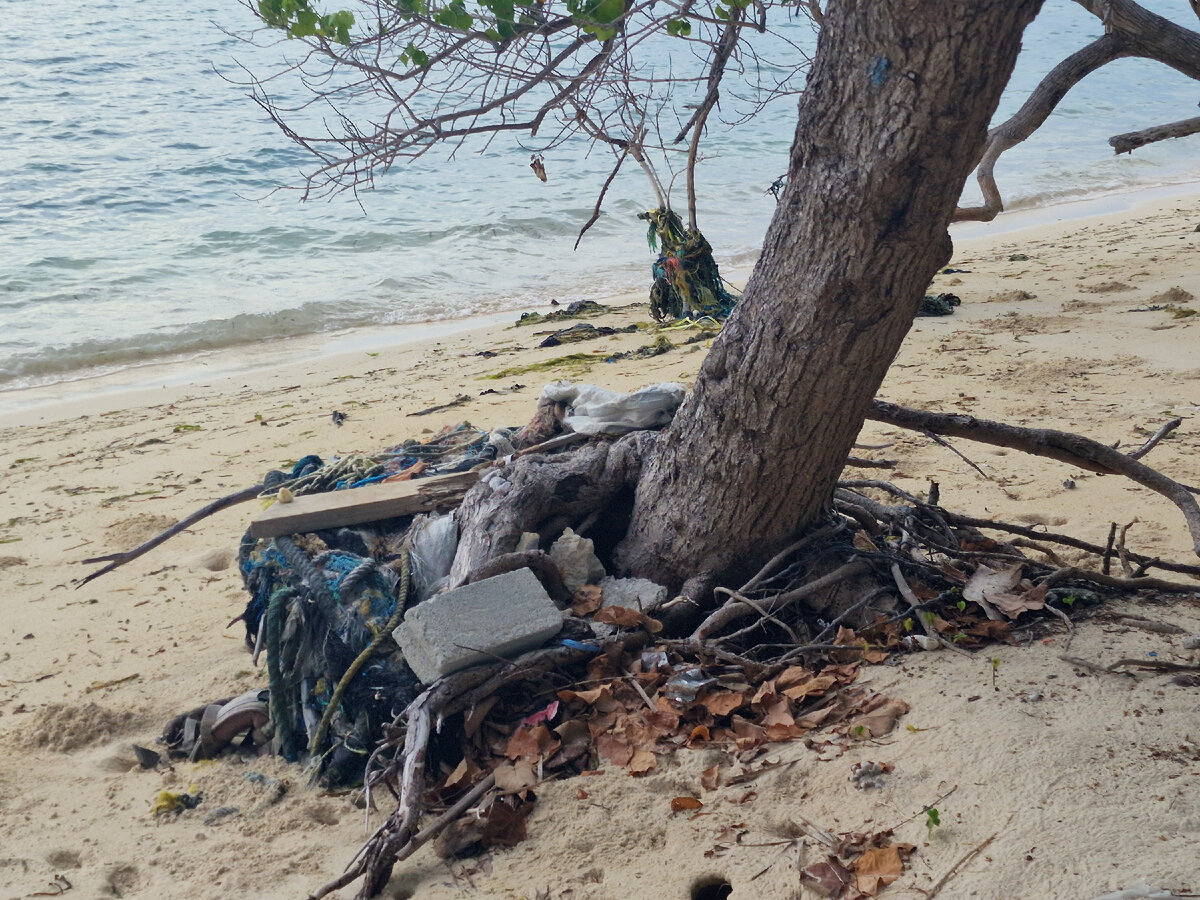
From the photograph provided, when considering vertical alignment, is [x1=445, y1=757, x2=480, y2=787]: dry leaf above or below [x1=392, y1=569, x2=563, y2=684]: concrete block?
below

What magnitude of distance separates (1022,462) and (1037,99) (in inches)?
78.5

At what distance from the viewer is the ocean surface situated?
11555 millimetres

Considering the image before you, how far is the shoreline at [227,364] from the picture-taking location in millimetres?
8695

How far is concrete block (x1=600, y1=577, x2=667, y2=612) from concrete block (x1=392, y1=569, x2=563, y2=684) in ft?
0.89

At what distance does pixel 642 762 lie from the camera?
2.48 meters

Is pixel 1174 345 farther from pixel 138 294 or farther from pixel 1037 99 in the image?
pixel 138 294

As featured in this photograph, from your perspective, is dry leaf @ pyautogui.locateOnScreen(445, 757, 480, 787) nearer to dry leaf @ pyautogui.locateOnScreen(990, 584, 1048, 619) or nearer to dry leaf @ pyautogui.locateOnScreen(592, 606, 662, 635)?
dry leaf @ pyautogui.locateOnScreen(592, 606, 662, 635)

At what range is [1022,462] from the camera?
180 inches

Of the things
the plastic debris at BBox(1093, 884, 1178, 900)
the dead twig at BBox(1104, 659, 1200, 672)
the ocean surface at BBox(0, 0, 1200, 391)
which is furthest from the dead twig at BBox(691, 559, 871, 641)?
the ocean surface at BBox(0, 0, 1200, 391)

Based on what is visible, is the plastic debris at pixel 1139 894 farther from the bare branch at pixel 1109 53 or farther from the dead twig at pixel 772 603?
the bare branch at pixel 1109 53

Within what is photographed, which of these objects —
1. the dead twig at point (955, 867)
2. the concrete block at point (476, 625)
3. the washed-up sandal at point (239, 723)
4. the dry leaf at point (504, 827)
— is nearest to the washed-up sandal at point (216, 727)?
the washed-up sandal at point (239, 723)

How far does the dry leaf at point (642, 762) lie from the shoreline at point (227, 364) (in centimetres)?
725

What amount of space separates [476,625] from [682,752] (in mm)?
680

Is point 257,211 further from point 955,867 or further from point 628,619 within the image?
point 955,867
